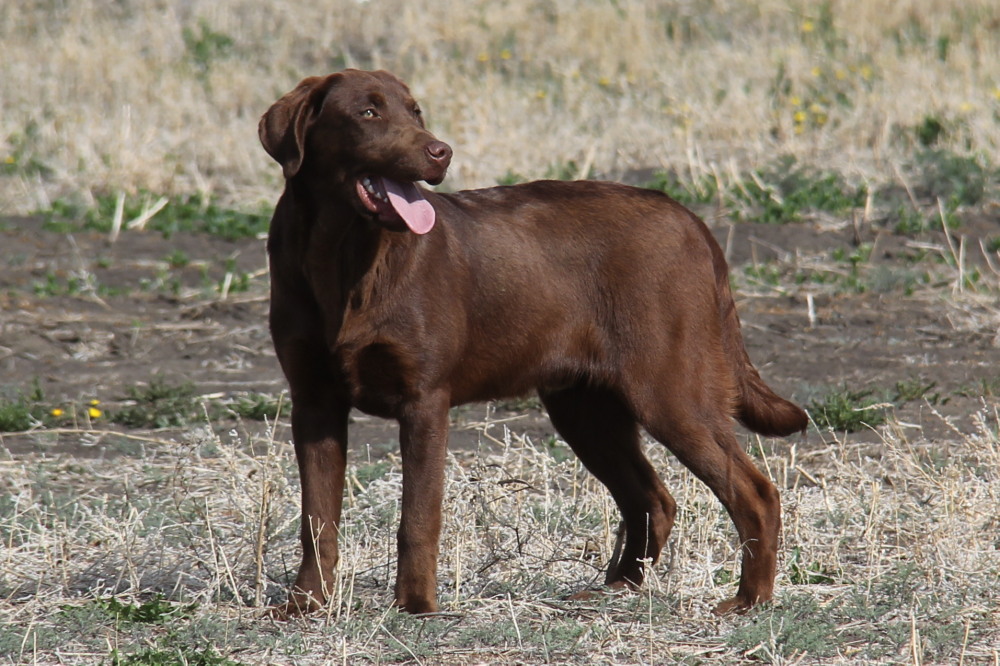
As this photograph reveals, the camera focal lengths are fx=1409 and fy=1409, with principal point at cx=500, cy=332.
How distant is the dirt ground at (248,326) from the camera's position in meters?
7.28

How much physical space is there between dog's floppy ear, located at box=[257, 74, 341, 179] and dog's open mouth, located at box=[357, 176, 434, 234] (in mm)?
213

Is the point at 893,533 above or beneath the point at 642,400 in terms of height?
→ beneath

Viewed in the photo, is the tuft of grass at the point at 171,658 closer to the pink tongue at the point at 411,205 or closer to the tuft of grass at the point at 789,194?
the pink tongue at the point at 411,205

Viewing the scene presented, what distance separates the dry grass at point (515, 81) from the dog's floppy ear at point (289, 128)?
6.54 meters

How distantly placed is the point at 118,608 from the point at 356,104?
5.68ft

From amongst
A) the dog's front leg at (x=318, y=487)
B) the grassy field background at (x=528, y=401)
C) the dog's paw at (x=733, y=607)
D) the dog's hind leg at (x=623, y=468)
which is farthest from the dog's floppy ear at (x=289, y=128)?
the dog's paw at (x=733, y=607)

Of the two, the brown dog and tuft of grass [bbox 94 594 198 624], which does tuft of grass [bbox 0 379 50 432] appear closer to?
tuft of grass [bbox 94 594 198 624]

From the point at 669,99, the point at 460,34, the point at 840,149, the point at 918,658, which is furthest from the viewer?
the point at 460,34

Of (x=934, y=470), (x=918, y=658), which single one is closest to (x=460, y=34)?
(x=934, y=470)

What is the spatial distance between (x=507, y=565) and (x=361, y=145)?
1.61 m

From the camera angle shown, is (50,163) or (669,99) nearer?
(50,163)

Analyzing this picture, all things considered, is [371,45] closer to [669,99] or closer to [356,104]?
[669,99]

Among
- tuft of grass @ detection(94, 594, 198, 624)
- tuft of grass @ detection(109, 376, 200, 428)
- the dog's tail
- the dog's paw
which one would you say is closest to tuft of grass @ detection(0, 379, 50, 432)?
tuft of grass @ detection(109, 376, 200, 428)

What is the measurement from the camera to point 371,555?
5125mm
